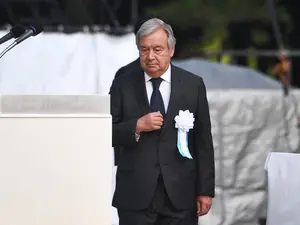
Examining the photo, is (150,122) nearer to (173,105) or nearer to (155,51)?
(173,105)

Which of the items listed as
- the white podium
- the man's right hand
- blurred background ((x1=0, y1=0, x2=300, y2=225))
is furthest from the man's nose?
blurred background ((x1=0, y1=0, x2=300, y2=225))

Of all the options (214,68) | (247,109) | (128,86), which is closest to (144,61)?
(128,86)

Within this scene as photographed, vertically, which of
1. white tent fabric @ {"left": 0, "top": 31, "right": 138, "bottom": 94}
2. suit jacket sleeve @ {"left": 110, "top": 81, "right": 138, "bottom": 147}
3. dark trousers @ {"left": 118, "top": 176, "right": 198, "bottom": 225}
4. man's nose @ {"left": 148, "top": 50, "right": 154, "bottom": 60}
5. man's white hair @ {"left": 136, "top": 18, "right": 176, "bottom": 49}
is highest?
white tent fabric @ {"left": 0, "top": 31, "right": 138, "bottom": 94}

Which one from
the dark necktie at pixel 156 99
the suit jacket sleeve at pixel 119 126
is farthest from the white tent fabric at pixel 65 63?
the dark necktie at pixel 156 99

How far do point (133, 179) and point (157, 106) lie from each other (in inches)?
15.9

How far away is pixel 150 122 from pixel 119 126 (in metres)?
0.20

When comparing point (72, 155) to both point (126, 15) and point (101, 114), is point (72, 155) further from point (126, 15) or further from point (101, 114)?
point (126, 15)

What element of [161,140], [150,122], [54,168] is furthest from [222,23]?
[54,168]

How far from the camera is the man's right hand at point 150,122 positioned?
4.88m

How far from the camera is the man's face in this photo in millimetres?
4926

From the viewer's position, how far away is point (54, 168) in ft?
13.9

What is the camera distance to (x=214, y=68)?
405 inches

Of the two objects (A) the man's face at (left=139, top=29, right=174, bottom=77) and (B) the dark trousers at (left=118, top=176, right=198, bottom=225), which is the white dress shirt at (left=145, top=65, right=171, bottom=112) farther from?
(B) the dark trousers at (left=118, top=176, right=198, bottom=225)

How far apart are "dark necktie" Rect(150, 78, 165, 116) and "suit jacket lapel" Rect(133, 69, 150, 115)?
32 mm
